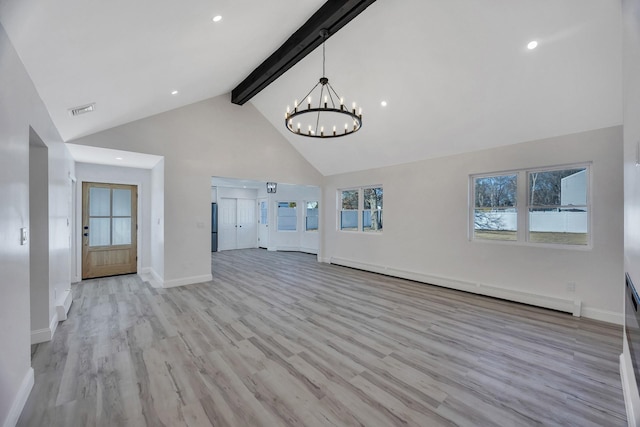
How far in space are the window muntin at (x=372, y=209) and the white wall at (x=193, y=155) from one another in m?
2.65

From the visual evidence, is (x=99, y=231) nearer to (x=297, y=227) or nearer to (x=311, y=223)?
(x=297, y=227)

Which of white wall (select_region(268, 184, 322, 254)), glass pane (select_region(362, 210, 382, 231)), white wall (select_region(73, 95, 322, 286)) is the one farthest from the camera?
white wall (select_region(268, 184, 322, 254))

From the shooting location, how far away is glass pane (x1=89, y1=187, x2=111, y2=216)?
5.61 m

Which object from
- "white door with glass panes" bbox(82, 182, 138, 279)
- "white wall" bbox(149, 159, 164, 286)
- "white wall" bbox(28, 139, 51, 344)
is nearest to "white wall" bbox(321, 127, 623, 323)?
"white wall" bbox(149, 159, 164, 286)

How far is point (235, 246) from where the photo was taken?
34.6ft

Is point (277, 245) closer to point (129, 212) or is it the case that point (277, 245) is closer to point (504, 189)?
point (129, 212)

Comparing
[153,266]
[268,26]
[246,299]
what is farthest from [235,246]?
[268,26]

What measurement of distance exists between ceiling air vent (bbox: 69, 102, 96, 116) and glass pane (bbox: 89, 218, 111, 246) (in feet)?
11.0

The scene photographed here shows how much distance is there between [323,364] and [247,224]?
29.6 ft

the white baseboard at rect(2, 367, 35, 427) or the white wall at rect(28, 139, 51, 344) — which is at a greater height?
the white wall at rect(28, 139, 51, 344)

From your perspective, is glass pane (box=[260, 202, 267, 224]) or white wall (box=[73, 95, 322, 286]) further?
glass pane (box=[260, 202, 267, 224])

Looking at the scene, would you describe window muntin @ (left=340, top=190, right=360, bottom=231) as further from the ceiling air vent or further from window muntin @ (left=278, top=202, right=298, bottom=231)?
the ceiling air vent

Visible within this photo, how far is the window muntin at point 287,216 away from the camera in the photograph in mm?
10250

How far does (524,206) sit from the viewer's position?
4.28 m
